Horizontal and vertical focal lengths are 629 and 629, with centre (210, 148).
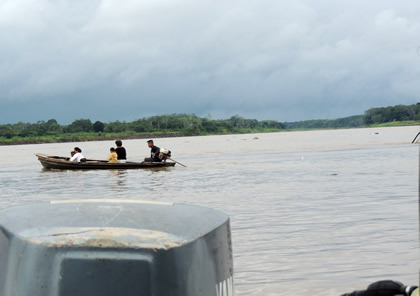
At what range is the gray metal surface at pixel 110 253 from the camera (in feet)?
9.34

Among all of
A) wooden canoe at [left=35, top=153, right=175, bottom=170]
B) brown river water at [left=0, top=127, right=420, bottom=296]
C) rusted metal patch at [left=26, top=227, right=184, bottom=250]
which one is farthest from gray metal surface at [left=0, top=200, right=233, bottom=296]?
wooden canoe at [left=35, top=153, right=175, bottom=170]

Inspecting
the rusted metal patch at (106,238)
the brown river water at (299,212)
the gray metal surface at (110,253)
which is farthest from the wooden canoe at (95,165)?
the rusted metal patch at (106,238)

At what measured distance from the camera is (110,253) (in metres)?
2.87

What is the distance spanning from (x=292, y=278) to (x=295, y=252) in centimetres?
131

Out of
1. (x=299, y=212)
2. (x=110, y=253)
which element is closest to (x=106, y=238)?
(x=110, y=253)

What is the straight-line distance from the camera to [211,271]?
3.21 metres

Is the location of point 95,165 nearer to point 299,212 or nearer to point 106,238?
point 299,212

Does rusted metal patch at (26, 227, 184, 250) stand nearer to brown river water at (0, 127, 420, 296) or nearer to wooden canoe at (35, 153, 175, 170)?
brown river water at (0, 127, 420, 296)

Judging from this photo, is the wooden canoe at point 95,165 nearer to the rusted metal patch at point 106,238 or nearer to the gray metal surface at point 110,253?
the gray metal surface at point 110,253

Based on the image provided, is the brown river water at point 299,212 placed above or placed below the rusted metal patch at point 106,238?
below

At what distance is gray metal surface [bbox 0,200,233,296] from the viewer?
2848mm

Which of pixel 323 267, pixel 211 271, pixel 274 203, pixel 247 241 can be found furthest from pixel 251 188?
pixel 211 271

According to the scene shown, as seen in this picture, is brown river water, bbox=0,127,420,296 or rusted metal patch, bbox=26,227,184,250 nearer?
rusted metal patch, bbox=26,227,184,250

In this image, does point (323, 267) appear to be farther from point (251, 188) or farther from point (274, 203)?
point (251, 188)
